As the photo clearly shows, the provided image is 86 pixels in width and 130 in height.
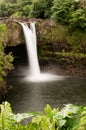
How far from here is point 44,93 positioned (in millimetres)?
22844

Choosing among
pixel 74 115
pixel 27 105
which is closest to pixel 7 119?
pixel 74 115

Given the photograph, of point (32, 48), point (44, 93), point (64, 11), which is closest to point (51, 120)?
point (44, 93)

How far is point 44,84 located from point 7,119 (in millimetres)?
20957

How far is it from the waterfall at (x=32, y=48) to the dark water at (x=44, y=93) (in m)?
3.64

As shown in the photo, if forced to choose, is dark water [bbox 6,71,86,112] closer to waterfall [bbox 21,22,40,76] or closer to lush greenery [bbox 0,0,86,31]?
waterfall [bbox 21,22,40,76]

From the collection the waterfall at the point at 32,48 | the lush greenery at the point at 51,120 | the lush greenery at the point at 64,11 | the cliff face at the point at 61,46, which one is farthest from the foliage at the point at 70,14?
the lush greenery at the point at 51,120

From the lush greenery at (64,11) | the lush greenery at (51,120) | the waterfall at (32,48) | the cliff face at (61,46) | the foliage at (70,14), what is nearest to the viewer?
the lush greenery at (51,120)

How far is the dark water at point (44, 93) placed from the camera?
2028cm

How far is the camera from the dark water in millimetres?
20281

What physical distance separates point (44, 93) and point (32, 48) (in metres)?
9.26

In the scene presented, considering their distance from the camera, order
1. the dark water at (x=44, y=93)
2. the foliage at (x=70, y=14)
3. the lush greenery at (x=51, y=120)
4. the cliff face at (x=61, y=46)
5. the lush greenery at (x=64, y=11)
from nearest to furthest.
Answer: the lush greenery at (x=51, y=120), the dark water at (x=44, y=93), the foliage at (x=70, y=14), the lush greenery at (x=64, y=11), the cliff face at (x=61, y=46)

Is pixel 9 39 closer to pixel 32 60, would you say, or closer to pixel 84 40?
pixel 32 60

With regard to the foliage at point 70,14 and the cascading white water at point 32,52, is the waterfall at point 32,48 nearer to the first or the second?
the cascading white water at point 32,52

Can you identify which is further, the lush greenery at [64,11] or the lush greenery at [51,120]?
the lush greenery at [64,11]
